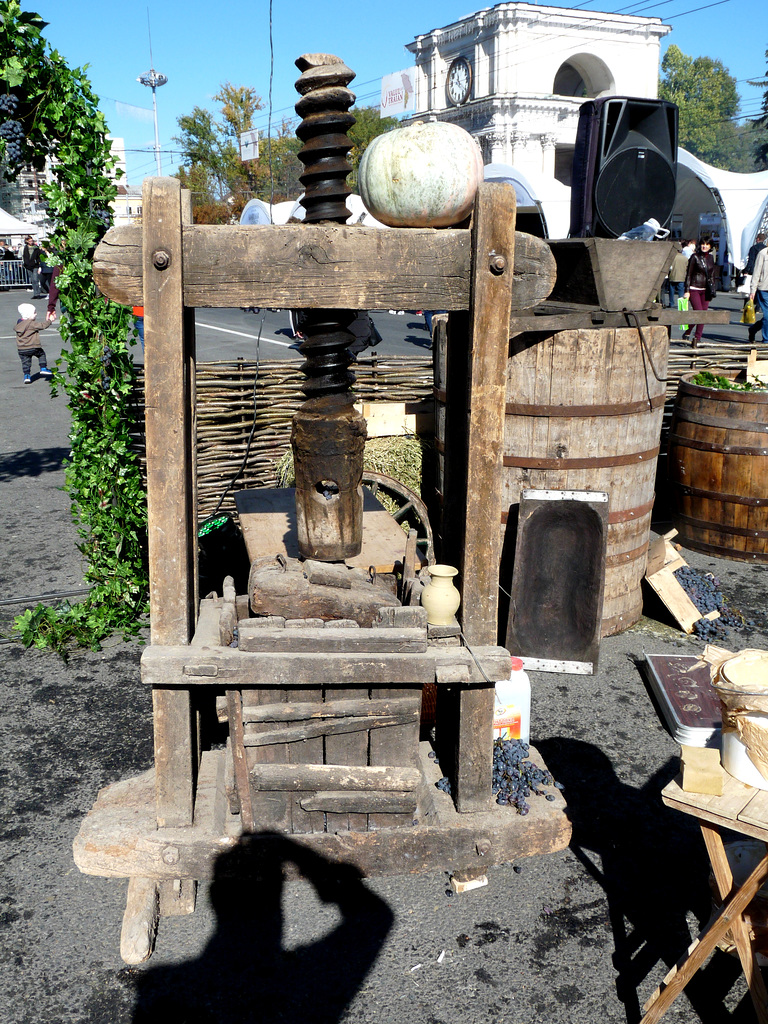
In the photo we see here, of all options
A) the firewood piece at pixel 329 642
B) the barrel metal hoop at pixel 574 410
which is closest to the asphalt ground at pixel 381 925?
the firewood piece at pixel 329 642

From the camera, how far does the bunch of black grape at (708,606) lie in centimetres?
586

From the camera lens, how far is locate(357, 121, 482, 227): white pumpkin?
2.97 meters

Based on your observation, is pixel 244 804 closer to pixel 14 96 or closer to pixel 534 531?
pixel 534 531

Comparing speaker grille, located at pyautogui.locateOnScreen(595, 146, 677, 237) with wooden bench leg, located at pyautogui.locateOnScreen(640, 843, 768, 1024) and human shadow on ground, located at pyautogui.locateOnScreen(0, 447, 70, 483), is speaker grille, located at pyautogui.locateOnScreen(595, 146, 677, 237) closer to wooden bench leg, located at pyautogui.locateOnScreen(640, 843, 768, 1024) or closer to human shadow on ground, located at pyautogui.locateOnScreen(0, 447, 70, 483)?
wooden bench leg, located at pyautogui.locateOnScreen(640, 843, 768, 1024)

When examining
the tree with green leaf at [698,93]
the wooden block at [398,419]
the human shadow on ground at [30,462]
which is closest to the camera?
the wooden block at [398,419]

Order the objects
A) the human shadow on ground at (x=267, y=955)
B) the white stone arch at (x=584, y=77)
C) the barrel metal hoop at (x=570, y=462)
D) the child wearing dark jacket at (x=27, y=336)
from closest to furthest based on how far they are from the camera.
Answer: the human shadow on ground at (x=267, y=955), the barrel metal hoop at (x=570, y=462), the child wearing dark jacket at (x=27, y=336), the white stone arch at (x=584, y=77)

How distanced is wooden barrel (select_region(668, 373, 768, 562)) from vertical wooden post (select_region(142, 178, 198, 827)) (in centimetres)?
480

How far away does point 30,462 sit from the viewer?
10.1m

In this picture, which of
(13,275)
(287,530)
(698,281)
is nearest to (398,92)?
(13,275)

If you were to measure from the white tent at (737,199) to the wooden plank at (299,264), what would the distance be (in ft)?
90.6

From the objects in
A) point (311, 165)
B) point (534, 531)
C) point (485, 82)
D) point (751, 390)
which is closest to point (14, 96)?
point (311, 165)

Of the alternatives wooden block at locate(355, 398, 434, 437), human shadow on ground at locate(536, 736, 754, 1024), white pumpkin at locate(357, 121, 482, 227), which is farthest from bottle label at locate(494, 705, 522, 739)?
wooden block at locate(355, 398, 434, 437)

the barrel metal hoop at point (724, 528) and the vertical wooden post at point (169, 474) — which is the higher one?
the vertical wooden post at point (169, 474)

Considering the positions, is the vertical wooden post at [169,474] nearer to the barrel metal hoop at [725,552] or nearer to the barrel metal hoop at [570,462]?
the barrel metal hoop at [570,462]
